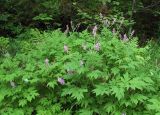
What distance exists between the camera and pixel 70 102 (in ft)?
16.7

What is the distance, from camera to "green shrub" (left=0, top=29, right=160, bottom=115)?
476 centimetres

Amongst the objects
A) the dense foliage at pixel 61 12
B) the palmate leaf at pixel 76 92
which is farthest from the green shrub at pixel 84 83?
the dense foliage at pixel 61 12

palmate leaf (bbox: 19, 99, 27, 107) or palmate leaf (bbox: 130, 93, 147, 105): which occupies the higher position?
palmate leaf (bbox: 130, 93, 147, 105)

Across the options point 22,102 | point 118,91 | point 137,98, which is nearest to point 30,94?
Answer: point 22,102

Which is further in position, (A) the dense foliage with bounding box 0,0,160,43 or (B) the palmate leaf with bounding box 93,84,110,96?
(A) the dense foliage with bounding box 0,0,160,43

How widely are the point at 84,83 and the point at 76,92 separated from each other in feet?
0.87

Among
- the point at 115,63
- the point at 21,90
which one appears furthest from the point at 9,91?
the point at 115,63

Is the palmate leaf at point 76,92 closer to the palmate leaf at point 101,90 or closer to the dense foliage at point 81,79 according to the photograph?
the dense foliage at point 81,79

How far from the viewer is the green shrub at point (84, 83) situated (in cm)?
476

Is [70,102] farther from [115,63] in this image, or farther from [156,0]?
[156,0]

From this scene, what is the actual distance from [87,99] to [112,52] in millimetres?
734

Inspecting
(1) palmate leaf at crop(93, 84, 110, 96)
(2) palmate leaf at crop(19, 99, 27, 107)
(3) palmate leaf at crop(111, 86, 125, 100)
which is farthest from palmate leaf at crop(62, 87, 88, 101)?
(2) palmate leaf at crop(19, 99, 27, 107)

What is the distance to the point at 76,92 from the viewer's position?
4.77 metres

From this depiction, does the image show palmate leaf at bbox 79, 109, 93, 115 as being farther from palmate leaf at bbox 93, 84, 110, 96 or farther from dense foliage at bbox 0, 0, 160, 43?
dense foliage at bbox 0, 0, 160, 43
